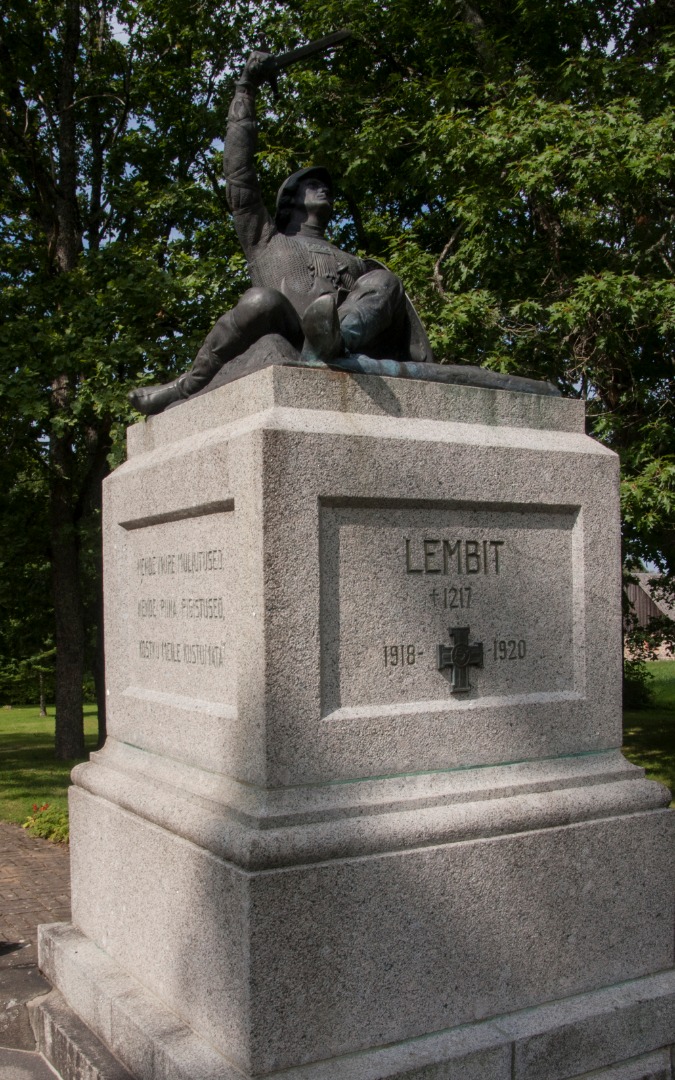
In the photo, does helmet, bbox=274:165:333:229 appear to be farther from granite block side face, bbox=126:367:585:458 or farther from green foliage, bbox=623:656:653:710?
green foliage, bbox=623:656:653:710

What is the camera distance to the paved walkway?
403cm

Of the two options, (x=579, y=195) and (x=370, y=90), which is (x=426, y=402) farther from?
→ (x=370, y=90)

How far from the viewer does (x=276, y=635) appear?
327 cm

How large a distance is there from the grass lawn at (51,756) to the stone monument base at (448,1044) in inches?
248

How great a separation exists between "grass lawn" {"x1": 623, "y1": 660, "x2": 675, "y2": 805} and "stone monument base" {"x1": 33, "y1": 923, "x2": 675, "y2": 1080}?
263 inches

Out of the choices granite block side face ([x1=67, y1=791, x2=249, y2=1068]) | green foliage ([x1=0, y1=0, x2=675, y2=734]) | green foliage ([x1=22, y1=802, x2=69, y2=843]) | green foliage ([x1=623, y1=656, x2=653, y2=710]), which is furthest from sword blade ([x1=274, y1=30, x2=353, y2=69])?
green foliage ([x1=623, y1=656, x2=653, y2=710])

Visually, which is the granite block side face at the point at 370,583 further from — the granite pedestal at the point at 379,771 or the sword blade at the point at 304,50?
the sword blade at the point at 304,50

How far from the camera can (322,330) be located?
11.5 ft

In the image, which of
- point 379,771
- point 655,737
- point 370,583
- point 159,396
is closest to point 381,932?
point 379,771

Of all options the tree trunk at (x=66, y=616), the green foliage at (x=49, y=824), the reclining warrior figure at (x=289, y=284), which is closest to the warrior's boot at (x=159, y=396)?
the reclining warrior figure at (x=289, y=284)

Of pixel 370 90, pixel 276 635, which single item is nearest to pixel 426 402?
pixel 276 635

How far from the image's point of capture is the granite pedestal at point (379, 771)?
3.17 meters

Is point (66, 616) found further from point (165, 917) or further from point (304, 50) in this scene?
point (304, 50)

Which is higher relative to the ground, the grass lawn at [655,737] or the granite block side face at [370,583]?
the granite block side face at [370,583]
